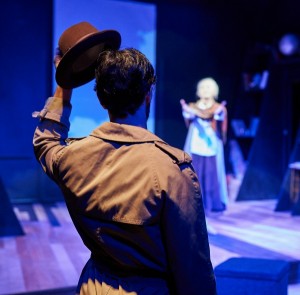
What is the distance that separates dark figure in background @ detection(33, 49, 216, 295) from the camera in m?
1.08

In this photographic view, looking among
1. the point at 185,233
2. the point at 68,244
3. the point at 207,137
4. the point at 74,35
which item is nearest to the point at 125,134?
the point at 185,233

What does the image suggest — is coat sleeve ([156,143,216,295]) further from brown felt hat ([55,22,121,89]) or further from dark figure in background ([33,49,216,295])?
brown felt hat ([55,22,121,89])

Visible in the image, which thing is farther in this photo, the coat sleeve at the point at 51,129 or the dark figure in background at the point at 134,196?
the coat sleeve at the point at 51,129

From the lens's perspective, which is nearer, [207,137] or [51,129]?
[51,129]

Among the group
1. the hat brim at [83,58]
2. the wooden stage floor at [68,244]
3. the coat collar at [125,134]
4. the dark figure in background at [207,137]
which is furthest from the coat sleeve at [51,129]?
the dark figure in background at [207,137]

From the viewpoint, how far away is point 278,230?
5.28 metres

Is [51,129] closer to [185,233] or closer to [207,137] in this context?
[185,233]

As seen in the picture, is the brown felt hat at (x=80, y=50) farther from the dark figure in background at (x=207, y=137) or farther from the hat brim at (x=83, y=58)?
the dark figure in background at (x=207, y=137)

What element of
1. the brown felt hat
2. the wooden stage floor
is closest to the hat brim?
the brown felt hat

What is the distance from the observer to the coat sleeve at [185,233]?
1.07m

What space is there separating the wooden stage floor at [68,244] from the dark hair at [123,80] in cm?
246

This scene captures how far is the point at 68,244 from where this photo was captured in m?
4.54

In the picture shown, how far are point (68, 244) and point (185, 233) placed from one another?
362cm

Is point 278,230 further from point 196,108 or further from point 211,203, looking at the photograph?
point 196,108
